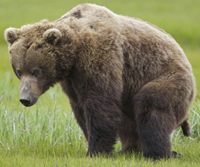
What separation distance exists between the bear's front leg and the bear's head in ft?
2.00

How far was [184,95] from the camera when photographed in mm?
5359

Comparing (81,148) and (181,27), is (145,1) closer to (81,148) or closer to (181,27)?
(181,27)

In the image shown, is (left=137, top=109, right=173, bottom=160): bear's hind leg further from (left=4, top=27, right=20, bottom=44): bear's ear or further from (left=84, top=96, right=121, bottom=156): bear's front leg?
(left=4, top=27, right=20, bottom=44): bear's ear

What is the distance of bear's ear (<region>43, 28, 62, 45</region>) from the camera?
496cm

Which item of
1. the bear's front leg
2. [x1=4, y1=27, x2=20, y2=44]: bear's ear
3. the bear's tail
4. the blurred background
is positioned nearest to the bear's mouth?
the bear's front leg

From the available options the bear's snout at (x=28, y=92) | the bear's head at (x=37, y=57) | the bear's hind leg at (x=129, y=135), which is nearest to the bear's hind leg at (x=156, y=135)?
the bear's hind leg at (x=129, y=135)

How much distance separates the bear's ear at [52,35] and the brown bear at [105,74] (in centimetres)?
1

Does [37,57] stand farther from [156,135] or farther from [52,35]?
[156,135]

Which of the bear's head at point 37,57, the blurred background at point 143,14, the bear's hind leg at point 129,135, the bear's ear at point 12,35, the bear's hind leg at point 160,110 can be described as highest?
the blurred background at point 143,14

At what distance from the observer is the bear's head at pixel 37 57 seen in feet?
16.4

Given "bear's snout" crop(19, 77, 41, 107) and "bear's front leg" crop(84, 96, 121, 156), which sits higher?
"bear's snout" crop(19, 77, 41, 107)

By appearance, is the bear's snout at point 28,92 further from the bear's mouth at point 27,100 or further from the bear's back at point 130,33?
the bear's back at point 130,33

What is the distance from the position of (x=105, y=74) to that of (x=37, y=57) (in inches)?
34.8

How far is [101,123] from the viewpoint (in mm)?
5094
